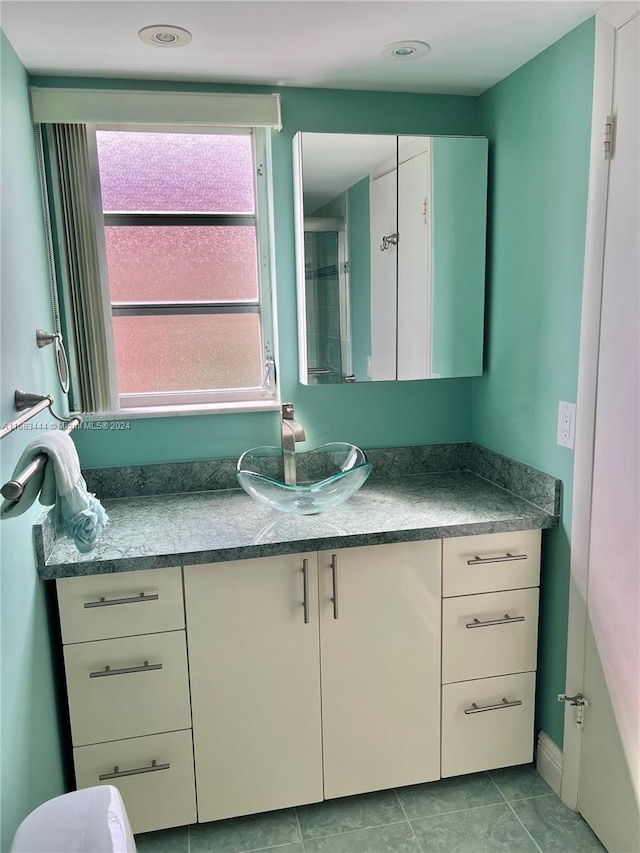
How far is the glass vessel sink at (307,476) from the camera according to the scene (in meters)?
2.03

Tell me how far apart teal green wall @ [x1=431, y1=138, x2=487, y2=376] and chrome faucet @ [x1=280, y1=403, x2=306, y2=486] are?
0.52 m

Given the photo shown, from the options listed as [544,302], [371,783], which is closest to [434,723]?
[371,783]

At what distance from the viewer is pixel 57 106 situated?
1.98 metres

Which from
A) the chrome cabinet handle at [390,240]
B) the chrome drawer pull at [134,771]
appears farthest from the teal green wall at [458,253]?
the chrome drawer pull at [134,771]

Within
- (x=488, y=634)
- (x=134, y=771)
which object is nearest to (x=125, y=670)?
(x=134, y=771)

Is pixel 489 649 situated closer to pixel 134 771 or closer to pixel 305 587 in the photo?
pixel 305 587

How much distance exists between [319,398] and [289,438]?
234 mm

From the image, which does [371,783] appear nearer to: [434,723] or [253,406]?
[434,723]

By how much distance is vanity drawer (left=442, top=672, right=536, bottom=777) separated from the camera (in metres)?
2.02

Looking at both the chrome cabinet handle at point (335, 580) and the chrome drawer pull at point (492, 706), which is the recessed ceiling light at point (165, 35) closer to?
the chrome cabinet handle at point (335, 580)

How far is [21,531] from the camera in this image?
1.59 m

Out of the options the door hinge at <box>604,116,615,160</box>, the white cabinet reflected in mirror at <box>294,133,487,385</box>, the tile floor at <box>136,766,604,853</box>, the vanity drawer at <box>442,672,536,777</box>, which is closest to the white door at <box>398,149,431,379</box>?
the white cabinet reflected in mirror at <box>294,133,487,385</box>

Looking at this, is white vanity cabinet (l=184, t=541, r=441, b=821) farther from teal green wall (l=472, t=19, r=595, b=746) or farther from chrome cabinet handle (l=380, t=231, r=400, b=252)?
chrome cabinet handle (l=380, t=231, r=400, b=252)

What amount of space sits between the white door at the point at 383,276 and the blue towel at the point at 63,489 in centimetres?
109
